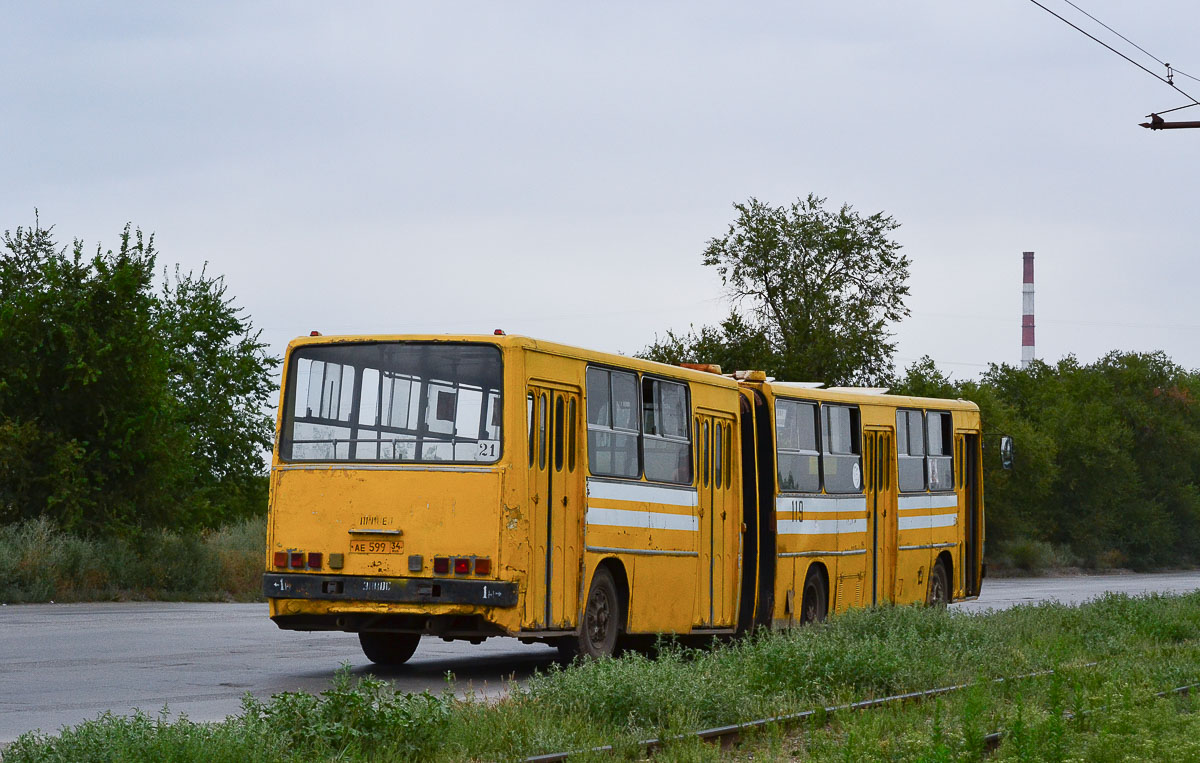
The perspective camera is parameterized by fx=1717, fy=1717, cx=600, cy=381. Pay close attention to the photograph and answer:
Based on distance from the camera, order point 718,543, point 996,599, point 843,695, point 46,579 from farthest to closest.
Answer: point 996,599
point 46,579
point 718,543
point 843,695

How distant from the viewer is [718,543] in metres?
18.3

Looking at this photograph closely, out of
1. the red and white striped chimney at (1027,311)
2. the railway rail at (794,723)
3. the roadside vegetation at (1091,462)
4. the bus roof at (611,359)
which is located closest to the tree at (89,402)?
the bus roof at (611,359)

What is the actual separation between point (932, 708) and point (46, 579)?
1798 centimetres

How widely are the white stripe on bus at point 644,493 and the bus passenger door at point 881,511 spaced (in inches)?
200

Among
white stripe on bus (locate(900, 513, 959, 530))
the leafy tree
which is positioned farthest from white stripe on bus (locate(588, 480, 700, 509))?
the leafy tree

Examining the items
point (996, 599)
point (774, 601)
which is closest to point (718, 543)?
point (774, 601)

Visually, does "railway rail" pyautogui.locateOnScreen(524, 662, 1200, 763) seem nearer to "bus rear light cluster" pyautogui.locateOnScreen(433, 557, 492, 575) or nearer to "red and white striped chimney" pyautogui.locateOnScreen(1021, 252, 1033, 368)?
"bus rear light cluster" pyautogui.locateOnScreen(433, 557, 492, 575)

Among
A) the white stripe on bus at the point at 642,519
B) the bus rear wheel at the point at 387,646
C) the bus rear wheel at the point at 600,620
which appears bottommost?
the bus rear wheel at the point at 387,646

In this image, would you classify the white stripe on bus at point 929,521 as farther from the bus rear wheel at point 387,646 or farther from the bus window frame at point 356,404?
the bus window frame at point 356,404

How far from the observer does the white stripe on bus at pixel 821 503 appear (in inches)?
773

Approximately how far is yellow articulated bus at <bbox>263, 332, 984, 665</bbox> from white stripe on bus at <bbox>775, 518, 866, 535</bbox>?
0.47 metres

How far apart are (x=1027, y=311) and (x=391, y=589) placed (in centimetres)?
8165

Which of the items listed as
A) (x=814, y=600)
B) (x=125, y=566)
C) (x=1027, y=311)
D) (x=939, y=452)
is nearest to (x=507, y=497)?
(x=814, y=600)

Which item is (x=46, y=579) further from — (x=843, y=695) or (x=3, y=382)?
(x=843, y=695)
